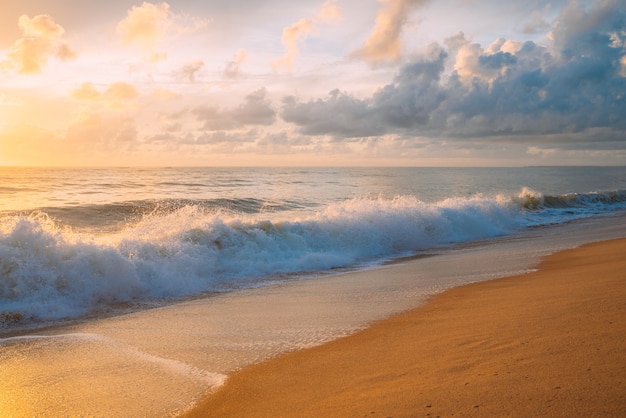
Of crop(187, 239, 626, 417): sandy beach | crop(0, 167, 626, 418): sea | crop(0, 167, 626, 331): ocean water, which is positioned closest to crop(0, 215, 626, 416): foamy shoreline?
crop(0, 167, 626, 418): sea

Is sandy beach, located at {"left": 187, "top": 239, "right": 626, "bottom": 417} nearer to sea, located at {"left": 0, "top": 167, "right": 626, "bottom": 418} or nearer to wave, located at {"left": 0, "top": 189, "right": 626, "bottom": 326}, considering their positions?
sea, located at {"left": 0, "top": 167, "right": 626, "bottom": 418}

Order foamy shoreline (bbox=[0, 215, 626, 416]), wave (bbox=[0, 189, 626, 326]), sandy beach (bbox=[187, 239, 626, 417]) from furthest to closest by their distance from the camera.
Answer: wave (bbox=[0, 189, 626, 326]) < foamy shoreline (bbox=[0, 215, 626, 416]) < sandy beach (bbox=[187, 239, 626, 417])

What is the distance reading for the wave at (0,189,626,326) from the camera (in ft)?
30.7

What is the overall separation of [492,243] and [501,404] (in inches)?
591

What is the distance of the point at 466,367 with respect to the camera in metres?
4.21

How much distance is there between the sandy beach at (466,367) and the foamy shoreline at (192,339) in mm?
492

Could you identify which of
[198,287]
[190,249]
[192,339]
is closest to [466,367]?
[192,339]

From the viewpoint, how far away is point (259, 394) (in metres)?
4.48

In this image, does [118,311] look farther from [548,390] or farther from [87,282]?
[548,390]

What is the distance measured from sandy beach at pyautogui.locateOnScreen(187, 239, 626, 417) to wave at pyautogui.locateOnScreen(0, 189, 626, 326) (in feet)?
18.1

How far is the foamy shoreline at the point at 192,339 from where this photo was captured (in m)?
4.69

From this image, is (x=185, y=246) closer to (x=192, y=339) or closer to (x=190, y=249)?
(x=190, y=249)

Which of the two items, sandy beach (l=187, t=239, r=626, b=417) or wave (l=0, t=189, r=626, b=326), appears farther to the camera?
wave (l=0, t=189, r=626, b=326)

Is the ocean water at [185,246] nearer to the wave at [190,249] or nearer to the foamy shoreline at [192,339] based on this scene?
the wave at [190,249]
